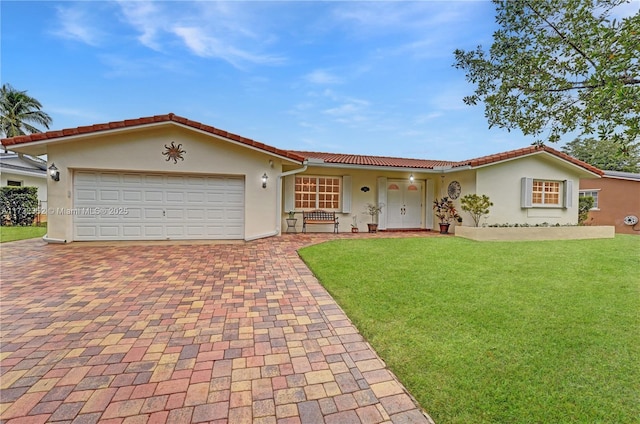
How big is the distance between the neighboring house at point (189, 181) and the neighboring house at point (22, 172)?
379 inches

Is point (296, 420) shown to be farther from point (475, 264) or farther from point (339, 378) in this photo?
point (475, 264)

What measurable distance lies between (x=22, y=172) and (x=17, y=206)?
3972 mm

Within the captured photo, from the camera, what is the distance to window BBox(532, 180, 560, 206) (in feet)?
38.8

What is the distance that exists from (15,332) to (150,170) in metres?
5.86

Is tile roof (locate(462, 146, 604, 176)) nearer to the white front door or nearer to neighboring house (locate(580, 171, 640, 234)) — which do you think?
the white front door

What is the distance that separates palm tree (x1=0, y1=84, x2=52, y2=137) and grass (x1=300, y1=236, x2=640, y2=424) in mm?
30948

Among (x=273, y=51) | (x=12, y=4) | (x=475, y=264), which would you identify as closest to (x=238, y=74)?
(x=273, y=51)

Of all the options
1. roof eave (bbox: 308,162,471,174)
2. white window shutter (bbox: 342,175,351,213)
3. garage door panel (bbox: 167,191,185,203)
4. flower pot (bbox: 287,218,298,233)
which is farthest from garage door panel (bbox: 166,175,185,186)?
white window shutter (bbox: 342,175,351,213)

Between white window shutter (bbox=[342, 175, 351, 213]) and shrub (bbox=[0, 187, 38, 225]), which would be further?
shrub (bbox=[0, 187, 38, 225])

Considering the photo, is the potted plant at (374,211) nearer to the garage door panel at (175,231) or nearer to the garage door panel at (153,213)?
the garage door panel at (175,231)

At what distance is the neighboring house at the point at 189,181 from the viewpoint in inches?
304

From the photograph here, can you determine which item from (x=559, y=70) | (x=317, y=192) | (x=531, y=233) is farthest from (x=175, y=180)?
(x=531, y=233)

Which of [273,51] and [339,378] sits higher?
[273,51]

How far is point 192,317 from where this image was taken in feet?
11.3
